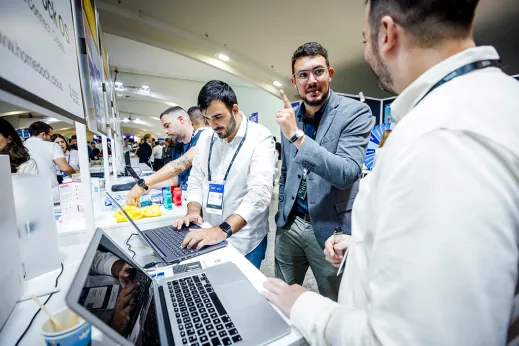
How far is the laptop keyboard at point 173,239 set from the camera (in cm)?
97

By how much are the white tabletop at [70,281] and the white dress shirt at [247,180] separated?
1.04ft

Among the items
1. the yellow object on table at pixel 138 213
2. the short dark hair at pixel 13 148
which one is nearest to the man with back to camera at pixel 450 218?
the yellow object on table at pixel 138 213

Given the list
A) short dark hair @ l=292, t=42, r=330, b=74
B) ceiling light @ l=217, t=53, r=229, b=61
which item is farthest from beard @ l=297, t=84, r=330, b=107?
ceiling light @ l=217, t=53, r=229, b=61

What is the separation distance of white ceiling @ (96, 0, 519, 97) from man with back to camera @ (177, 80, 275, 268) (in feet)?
8.38

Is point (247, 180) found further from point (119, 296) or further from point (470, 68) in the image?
point (470, 68)

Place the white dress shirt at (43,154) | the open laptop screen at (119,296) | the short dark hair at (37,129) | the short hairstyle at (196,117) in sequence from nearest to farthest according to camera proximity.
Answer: the open laptop screen at (119,296) < the short hairstyle at (196,117) < the white dress shirt at (43,154) < the short dark hair at (37,129)

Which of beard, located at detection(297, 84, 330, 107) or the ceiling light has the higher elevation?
the ceiling light

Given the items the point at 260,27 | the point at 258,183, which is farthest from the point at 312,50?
the point at 260,27

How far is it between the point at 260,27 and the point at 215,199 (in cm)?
341

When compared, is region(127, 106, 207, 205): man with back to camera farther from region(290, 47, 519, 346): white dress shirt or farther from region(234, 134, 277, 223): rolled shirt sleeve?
region(290, 47, 519, 346): white dress shirt

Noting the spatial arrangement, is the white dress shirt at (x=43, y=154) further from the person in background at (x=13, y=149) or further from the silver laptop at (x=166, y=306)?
the silver laptop at (x=166, y=306)

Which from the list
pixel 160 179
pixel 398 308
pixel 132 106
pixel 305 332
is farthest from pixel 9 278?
pixel 132 106

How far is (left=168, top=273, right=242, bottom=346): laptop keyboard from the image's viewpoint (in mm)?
524

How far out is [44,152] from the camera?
9.37ft
